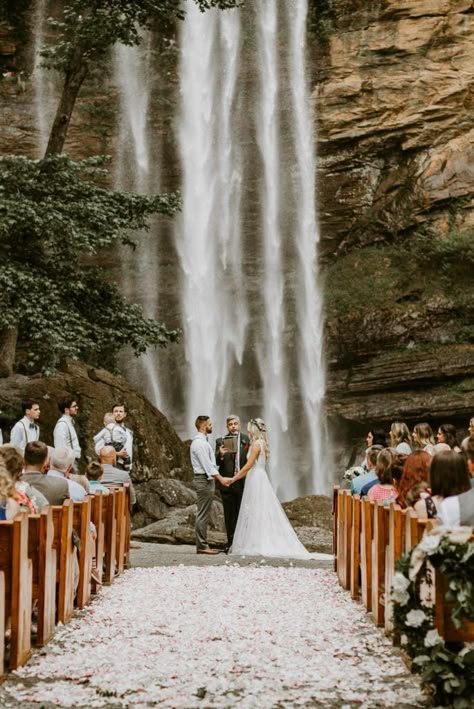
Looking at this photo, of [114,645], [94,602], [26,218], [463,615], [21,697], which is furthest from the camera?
[26,218]

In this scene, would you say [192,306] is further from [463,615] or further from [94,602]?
[463,615]

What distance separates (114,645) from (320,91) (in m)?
28.3

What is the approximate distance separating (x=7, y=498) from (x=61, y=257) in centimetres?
1489

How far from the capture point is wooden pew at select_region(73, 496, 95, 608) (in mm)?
9148

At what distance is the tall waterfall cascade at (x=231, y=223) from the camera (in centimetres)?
3031

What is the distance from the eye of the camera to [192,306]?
31.8 meters

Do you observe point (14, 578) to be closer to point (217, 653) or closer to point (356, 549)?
point (217, 653)

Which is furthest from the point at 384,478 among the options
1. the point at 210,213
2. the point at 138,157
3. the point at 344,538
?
the point at 138,157

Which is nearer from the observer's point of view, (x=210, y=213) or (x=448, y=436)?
(x=448, y=436)

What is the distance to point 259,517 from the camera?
14242 millimetres

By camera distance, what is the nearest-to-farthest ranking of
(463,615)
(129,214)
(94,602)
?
1. (463,615)
2. (94,602)
3. (129,214)

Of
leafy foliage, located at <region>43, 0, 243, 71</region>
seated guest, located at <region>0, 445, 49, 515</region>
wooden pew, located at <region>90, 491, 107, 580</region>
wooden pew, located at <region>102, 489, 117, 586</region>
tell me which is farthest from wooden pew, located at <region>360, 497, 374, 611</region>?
leafy foliage, located at <region>43, 0, 243, 71</region>

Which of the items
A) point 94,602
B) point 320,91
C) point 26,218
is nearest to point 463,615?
point 94,602

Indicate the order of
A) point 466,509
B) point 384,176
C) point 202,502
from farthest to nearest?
point 384,176, point 202,502, point 466,509
